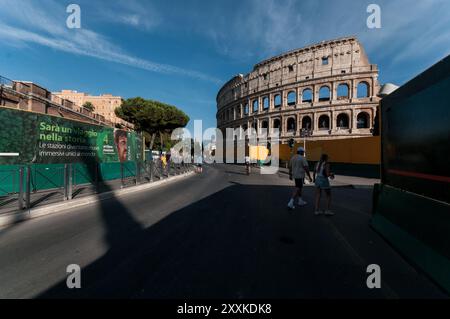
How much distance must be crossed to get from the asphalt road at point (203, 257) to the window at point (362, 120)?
108 ft

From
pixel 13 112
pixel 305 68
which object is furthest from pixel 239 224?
pixel 305 68

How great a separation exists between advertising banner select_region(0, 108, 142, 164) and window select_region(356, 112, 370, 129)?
35.2 meters

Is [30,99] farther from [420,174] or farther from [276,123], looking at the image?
[276,123]

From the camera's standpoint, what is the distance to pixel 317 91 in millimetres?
32844

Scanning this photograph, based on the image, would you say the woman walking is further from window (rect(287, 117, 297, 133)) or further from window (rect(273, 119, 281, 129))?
window (rect(273, 119, 281, 129))

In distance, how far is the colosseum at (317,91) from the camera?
30.2 metres

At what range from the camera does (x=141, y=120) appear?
92.2 ft

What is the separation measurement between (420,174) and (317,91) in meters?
34.8

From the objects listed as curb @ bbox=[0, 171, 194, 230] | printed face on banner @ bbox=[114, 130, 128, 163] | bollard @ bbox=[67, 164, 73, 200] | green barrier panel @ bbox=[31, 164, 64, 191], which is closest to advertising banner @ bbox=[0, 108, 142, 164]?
printed face on banner @ bbox=[114, 130, 128, 163]

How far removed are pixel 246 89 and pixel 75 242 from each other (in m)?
43.0

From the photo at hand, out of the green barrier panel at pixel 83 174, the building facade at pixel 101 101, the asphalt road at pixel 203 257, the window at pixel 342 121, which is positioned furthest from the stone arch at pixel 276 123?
the building facade at pixel 101 101

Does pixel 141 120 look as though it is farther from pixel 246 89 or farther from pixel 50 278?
pixel 50 278

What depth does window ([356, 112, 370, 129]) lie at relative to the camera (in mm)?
30487

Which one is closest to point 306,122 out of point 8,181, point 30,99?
point 30,99
